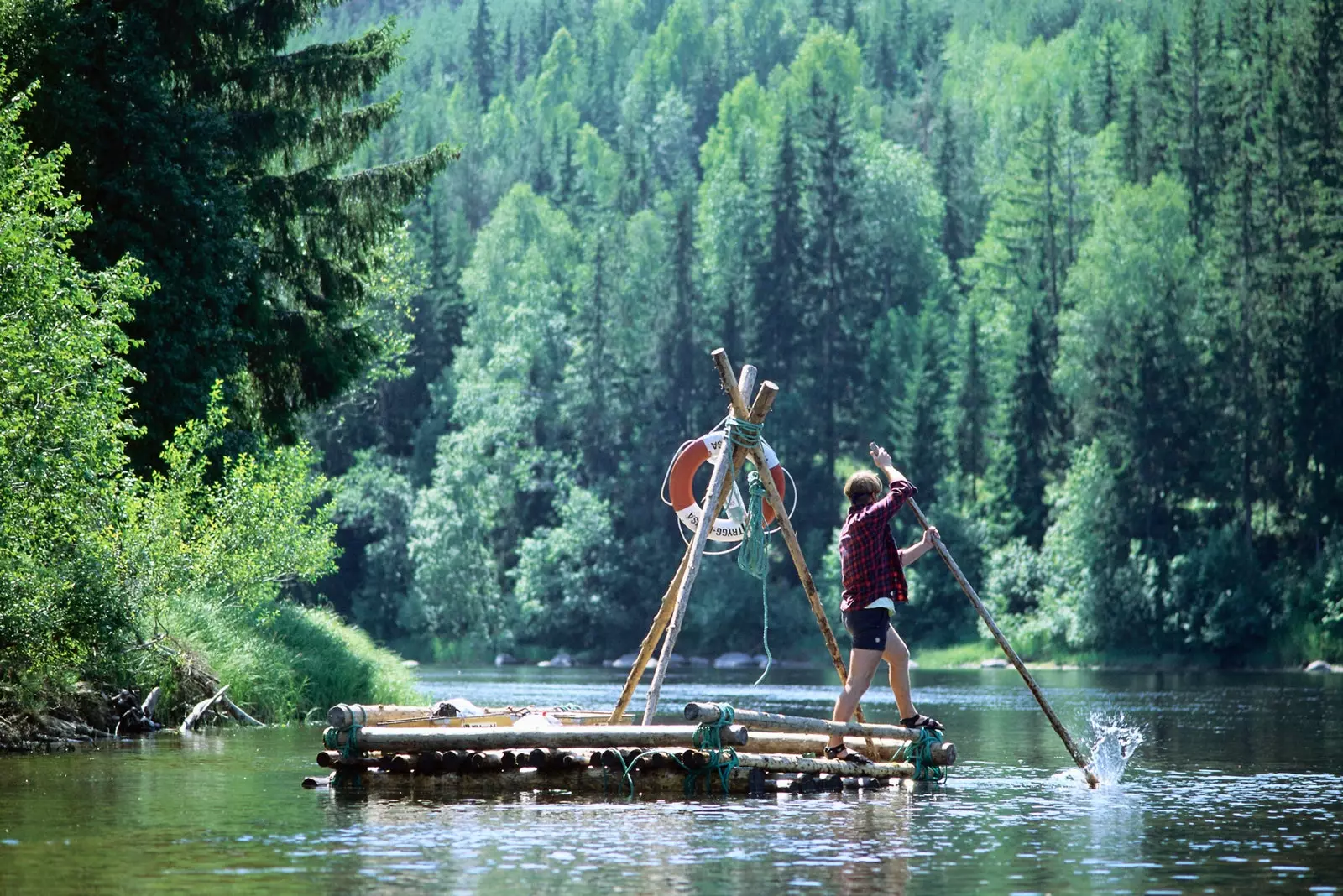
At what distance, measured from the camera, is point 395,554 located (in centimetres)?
8262

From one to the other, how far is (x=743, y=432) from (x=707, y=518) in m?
1.02

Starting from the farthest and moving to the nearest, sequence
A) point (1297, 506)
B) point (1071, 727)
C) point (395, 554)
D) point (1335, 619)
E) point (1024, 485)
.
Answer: point (395, 554) < point (1024, 485) < point (1297, 506) < point (1335, 619) < point (1071, 727)

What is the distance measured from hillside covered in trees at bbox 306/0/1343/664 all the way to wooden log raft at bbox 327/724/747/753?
37.1 metres

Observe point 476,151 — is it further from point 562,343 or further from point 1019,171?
point 1019,171

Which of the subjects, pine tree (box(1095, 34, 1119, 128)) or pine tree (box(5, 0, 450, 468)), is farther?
pine tree (box(1095, 34, 1119, 128))

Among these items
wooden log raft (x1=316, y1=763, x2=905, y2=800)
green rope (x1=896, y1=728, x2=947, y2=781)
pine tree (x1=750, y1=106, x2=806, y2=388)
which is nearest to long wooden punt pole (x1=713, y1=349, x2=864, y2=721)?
green rope (x1=896, y1=728, x2=947, y2=781)

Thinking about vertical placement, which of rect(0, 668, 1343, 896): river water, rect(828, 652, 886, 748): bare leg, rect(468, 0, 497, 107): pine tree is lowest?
rect(0, 668, 1343, 896): river water

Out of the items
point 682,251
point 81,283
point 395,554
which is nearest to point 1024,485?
point 682,251

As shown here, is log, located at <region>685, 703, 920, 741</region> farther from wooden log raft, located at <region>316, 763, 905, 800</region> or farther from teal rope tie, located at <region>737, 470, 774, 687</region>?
teal rope tie, located at <region>737, 470, 774, 687</region>

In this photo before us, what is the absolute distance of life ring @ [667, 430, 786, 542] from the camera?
61.5 ft

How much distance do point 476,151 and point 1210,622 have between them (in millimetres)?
79898

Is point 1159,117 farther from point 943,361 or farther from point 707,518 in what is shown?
point 707,518

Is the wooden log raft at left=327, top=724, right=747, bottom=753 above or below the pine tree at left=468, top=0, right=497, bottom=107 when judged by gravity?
below

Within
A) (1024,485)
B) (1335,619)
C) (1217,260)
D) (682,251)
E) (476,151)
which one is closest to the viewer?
(1335,619)
